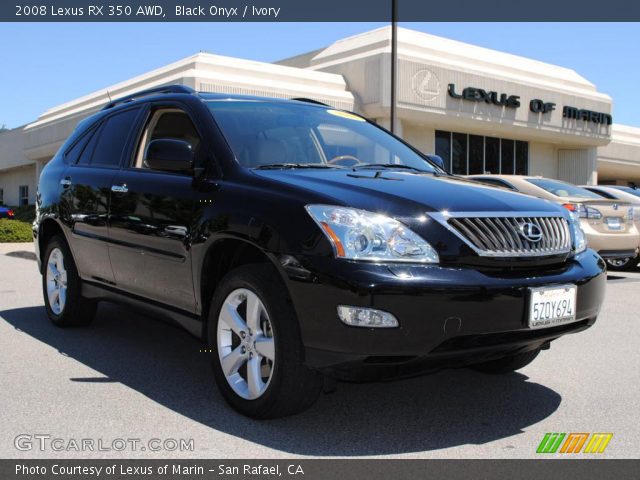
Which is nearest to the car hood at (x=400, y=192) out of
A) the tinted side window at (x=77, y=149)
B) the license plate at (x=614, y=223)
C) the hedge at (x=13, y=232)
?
Result: the tinted side window at (x=77, y=149)

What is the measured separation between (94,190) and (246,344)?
7.52 feet

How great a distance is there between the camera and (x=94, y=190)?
5391mm

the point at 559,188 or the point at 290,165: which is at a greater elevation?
the point at 290,165

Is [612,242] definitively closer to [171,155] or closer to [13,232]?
[171,155]

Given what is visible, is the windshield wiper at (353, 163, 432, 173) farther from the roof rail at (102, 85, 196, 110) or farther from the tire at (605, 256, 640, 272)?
the tire at (605, 256, 640, 272)

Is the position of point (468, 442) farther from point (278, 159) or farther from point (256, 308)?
point (278, 159)

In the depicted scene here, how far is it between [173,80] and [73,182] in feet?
54.3

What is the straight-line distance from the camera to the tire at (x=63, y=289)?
593 centimetres

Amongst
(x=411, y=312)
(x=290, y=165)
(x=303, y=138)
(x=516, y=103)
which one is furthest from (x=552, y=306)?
(x=516, y=103)

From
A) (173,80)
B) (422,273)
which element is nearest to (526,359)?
(422,273)

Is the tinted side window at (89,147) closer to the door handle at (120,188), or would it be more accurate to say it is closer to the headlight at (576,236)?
the door handle at (120,188)

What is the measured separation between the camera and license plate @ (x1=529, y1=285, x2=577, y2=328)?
11.3ft

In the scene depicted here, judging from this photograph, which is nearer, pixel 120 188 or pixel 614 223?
pixel 120 188
